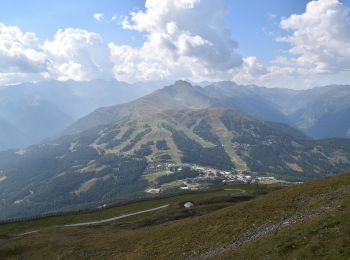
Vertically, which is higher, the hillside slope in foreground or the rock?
the hillside slope in foreground

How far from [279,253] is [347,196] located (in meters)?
21.0

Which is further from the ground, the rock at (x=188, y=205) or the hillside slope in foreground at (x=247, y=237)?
the hillside slope in foreground at (x=247, y=237)

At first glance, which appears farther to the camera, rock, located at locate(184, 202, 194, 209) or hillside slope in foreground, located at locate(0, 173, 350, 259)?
rock, located at locate(184, 202, 194, 209)

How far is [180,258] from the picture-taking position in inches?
1932

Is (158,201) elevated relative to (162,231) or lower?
lower

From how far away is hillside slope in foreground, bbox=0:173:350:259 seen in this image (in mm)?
38875

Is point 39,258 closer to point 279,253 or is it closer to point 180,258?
point 180,258

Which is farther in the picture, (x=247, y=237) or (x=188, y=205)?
(x=188, y=205)

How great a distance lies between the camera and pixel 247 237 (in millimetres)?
48562

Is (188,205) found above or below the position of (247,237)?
below

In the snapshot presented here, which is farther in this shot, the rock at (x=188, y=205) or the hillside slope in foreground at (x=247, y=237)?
the rock at (x=188, y=205)

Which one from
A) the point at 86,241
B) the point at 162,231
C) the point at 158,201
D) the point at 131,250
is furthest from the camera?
the point at 158,201

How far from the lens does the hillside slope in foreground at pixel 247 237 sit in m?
38.9

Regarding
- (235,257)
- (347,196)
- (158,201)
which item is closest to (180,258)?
(235,257)
